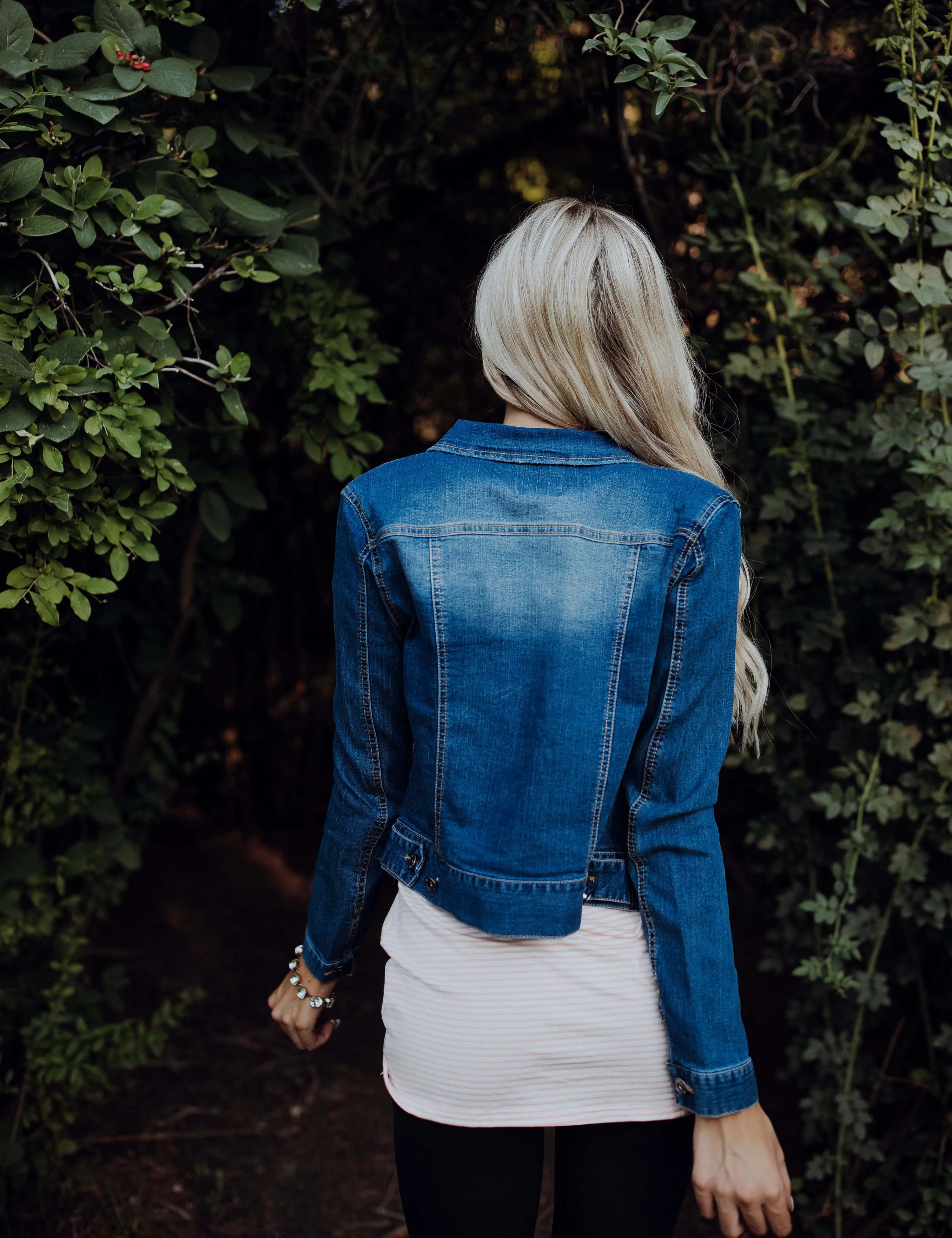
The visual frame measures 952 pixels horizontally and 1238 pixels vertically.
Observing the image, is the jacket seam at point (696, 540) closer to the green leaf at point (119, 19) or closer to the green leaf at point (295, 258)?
the green leaf at point (295, 258)

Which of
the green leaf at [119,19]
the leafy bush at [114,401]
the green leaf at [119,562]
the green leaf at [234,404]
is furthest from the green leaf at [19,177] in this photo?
the green leaf at [119,562]

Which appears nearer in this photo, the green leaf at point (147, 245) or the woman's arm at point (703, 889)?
the woman's arm at point (703, 889)

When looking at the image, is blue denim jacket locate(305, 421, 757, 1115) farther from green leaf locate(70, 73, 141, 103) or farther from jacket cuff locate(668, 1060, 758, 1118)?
green leaf locate(70, 73, 141, 103)

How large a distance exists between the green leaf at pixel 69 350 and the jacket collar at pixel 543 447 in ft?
1.73

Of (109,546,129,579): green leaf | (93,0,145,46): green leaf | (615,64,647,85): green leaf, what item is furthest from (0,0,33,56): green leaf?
(615,64,647,85): green leaf

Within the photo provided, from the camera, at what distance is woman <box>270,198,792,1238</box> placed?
1.11m

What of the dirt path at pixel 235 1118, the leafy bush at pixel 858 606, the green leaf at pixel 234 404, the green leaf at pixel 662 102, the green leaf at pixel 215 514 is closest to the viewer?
the green leaf at pixel 662 102

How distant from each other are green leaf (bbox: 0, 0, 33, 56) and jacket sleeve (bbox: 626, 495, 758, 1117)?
103cm

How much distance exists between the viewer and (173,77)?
1.36m

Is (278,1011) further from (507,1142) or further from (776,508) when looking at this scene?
(776,508)

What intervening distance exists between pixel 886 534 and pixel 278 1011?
4.27 feet

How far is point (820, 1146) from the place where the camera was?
225 cm

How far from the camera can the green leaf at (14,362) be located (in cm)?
127

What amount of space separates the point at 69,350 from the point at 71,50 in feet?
1.25
